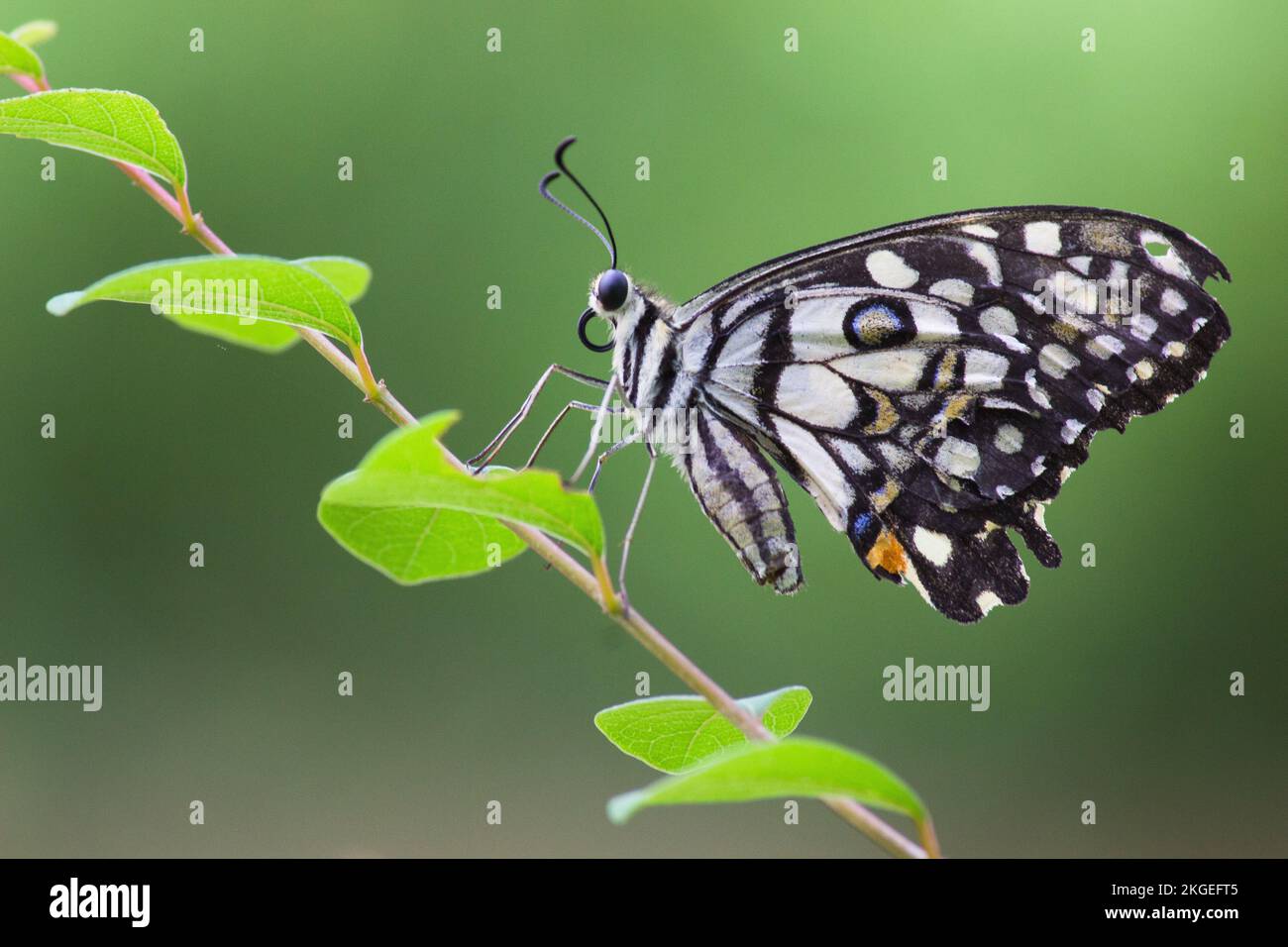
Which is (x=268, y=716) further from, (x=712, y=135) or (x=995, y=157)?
(x=995, y=157)

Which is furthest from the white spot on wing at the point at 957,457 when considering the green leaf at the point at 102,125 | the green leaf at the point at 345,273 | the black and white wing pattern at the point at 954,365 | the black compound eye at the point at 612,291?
the green leaf at the point at 102,125

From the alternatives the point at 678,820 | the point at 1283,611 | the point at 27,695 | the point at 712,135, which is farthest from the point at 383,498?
the point at 1283,611

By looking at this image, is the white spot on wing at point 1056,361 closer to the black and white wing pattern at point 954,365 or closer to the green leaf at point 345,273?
the black and white wing pattern at point 954,365

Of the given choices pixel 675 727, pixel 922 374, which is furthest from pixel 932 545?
pixel 675 727

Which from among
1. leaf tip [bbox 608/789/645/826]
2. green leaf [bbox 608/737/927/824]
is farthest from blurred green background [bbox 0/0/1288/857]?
leaf tip [bbox 608/789/645/826]

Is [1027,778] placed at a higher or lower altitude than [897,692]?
lower

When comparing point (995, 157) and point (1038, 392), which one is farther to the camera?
point (995, 157)
